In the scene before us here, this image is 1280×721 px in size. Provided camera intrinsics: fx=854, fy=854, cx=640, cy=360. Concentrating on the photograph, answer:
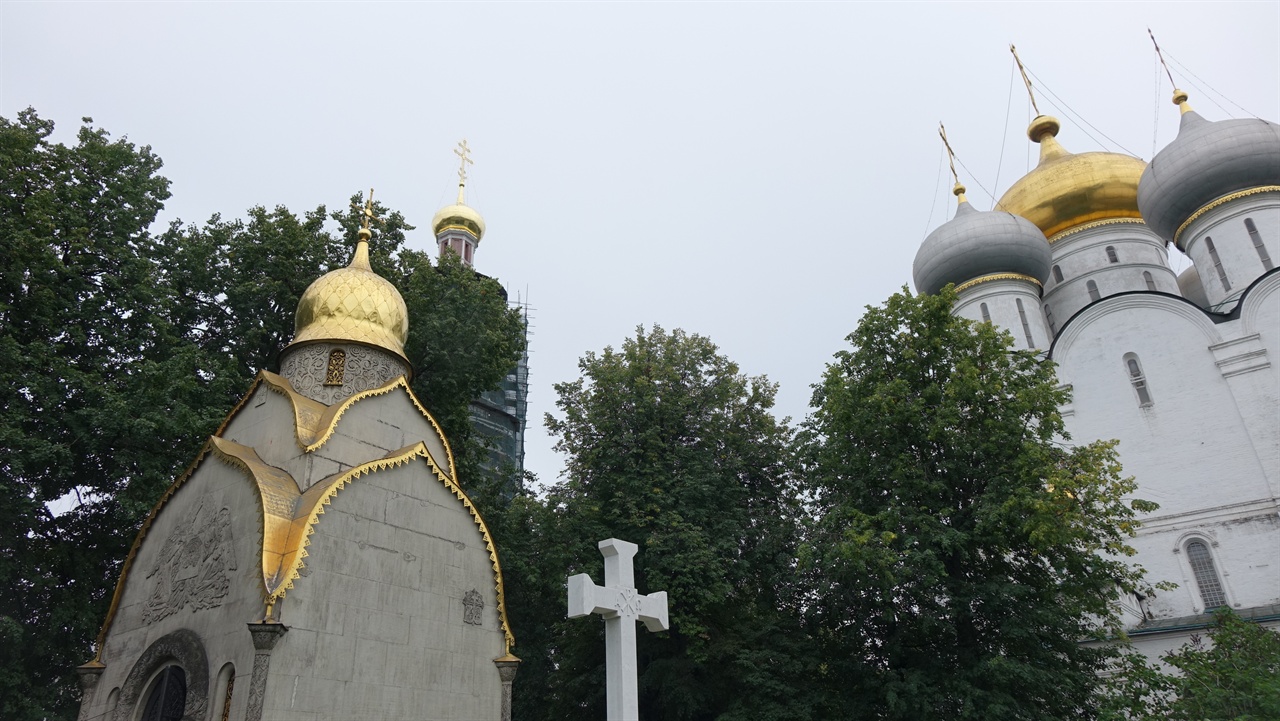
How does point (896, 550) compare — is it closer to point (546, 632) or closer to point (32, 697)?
point (546, 632)

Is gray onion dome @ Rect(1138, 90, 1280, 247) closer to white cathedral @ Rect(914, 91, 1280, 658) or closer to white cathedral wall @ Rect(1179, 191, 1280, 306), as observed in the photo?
white cathedral @ Rect(914, 91, 1280, 658)

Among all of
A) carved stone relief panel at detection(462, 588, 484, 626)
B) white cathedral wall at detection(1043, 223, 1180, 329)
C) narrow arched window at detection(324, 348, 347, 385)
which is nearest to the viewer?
carved stone relief panel at detection(462, 588, 484, 626)

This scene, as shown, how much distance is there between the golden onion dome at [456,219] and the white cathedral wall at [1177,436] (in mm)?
24083

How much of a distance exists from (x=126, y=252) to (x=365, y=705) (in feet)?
32.9

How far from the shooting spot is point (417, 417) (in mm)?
11219

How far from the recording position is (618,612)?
8383 millimetres

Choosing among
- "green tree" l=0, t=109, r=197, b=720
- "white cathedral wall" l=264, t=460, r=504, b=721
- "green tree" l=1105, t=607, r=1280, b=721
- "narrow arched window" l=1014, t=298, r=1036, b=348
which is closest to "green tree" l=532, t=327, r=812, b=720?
"green tree" l=1105, t=607, r=1280, b=721

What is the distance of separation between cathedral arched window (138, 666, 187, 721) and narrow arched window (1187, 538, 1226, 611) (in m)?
18.0

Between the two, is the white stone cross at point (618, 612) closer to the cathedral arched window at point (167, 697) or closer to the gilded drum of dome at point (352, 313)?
the cathedral arched window at point (167, 697)

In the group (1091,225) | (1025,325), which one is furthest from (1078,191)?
(1025,325)

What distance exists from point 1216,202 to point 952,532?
1395 centimetres

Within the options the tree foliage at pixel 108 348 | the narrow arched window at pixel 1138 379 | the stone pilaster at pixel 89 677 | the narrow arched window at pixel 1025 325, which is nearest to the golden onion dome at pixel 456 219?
the tree foliage at pixel 108 348

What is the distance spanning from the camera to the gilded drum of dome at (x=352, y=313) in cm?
1135

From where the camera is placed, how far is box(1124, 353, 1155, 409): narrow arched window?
19.0m
